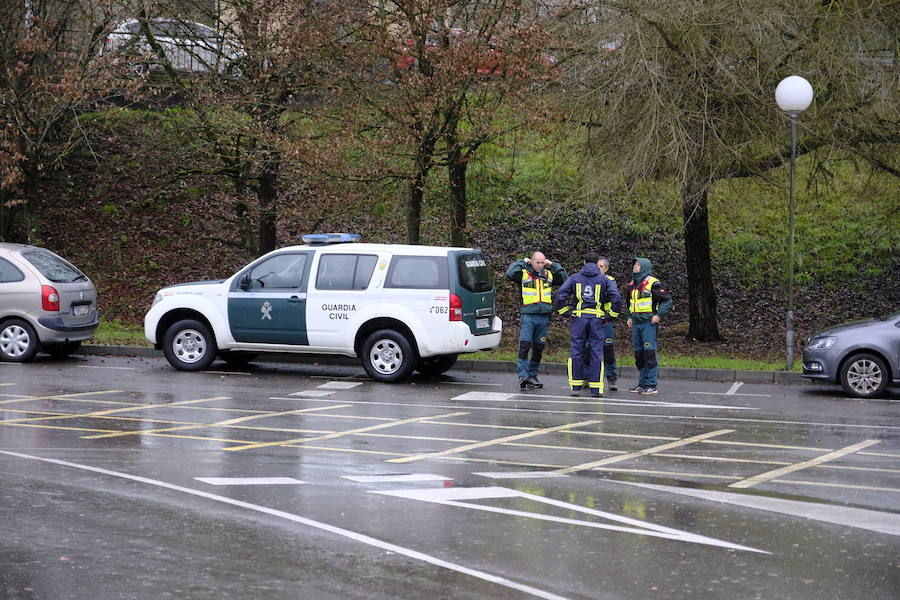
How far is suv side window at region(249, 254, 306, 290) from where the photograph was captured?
53.2 ft

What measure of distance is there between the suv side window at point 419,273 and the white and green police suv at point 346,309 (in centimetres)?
1

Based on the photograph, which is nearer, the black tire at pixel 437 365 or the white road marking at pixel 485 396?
the white road marking at pixel 485 396

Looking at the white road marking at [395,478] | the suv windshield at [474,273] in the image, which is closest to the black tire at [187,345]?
the suv windshield at [474,273]

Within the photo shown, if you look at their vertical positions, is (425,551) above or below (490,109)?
below

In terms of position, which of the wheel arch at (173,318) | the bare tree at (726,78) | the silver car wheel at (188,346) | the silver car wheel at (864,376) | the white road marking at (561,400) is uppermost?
the bare tree at (726,78)

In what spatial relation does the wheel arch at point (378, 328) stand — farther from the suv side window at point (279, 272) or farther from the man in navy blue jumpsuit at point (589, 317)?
the man in navy blue jumpsuit at point (589, 317)

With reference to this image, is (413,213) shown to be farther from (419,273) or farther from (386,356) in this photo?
(386,356)

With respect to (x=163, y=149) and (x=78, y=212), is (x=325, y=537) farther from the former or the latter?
(x=78, y=212)

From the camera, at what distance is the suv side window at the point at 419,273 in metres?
15.5

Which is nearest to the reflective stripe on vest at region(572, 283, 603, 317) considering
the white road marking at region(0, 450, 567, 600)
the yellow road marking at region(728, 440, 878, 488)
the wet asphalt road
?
the wet asphalt road

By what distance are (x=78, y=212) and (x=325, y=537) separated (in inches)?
892

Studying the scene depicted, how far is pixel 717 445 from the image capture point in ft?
36.0

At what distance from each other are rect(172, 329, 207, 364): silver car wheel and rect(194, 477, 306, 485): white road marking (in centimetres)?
792

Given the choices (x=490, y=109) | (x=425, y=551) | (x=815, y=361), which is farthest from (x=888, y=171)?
(x=425, y=551)
